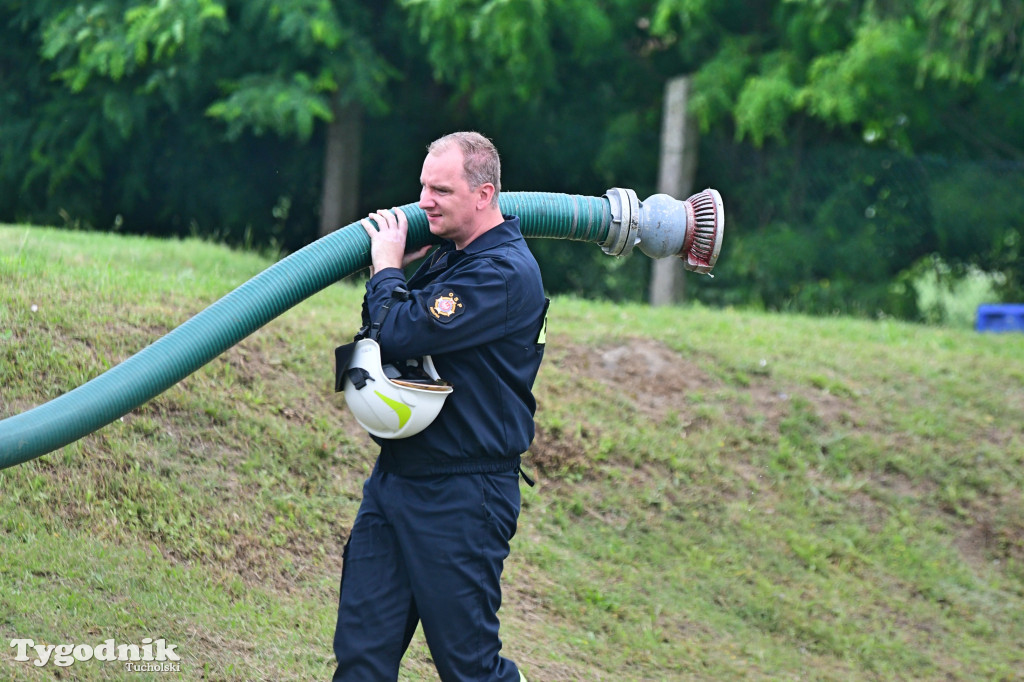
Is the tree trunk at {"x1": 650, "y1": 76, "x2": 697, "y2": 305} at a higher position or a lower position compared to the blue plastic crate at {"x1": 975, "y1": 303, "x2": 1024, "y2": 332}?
higher

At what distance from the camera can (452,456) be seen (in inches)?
→ 132

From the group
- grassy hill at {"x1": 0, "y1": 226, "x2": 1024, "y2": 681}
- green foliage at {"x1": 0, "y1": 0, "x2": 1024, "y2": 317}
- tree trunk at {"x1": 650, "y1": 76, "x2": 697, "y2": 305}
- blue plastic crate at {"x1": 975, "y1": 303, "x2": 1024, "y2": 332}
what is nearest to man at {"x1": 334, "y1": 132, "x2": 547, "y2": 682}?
grassy hill at {"x1": 0, "y1": 226, "x2": 1024, "y2": 681}

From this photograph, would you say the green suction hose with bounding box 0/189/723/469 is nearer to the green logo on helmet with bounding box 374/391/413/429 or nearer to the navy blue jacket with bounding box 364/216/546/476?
the navy blue jacket with bounding box 364/216/546/476

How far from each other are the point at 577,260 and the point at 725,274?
5.71 ft

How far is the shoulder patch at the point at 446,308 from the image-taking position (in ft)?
10.6

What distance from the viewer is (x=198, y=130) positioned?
12195mm

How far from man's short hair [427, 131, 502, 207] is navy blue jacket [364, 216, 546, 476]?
176 millimetres

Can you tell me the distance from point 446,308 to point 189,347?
0.89 m

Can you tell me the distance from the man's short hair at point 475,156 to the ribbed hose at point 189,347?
1.29 ft

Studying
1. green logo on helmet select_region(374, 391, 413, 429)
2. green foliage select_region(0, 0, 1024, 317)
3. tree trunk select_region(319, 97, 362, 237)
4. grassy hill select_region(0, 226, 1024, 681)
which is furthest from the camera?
tree trunk select_region(319, 97, 362, 237)

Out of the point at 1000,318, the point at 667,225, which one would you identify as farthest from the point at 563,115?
the point at 667,225

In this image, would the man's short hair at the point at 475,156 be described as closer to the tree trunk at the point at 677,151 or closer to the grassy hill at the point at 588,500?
the grassy hill at the point at 588,500

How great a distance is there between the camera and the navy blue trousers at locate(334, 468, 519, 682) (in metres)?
3.32

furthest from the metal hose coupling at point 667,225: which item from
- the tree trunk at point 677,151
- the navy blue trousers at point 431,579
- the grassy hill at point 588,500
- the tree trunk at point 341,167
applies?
the tree trunk at point 341,167
